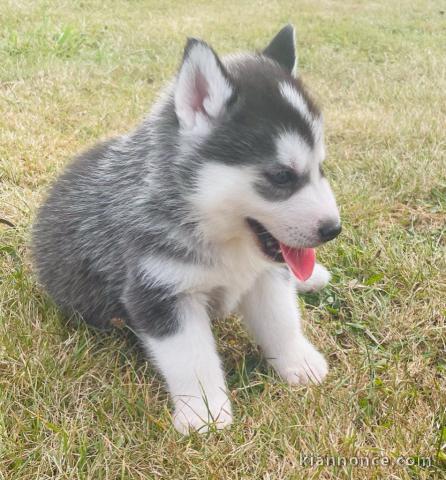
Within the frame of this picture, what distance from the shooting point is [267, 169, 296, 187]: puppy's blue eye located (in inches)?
101

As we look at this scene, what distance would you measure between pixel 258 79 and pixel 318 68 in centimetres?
662

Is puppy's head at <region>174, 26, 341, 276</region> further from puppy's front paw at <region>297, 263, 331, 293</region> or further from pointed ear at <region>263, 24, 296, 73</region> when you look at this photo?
puppy's front paw at <region>297, 263, 331, 293</region>

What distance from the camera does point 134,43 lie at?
9.12m

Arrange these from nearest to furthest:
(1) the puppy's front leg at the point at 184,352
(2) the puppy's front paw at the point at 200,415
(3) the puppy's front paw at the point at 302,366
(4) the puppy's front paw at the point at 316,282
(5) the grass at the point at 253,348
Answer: (5) the grass at the point at 253,348, (2) the puppy's front paw at the point at 200,415, (1) the puppy's front leg at the point at 184,352, (3) the puppy's front paw at the point at 302,366, (4) the puppy's front paw at the point at 316,282

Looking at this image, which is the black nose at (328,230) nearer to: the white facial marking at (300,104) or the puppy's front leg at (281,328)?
the white facial marking at (300,104)

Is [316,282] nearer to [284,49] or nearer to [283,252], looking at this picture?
[283,252]

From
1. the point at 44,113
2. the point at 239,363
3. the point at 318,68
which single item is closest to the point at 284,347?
the point at 239,363

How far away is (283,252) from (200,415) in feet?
2.75

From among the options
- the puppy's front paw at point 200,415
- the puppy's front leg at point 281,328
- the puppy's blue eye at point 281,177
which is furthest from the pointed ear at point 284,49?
the puppy's front paw at point 200,415

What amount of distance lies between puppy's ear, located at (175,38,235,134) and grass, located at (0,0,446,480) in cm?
122

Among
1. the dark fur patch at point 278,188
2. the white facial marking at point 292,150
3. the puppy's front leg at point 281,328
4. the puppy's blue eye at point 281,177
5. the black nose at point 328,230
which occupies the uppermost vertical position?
the white facial marking at point 292,150

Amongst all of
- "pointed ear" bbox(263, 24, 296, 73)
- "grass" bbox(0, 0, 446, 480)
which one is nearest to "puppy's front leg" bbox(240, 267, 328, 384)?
"grass" bbox(0, 0, 446, 480)

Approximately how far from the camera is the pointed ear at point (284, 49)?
310 cm

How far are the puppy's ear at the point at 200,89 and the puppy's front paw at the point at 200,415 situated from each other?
1231mm
